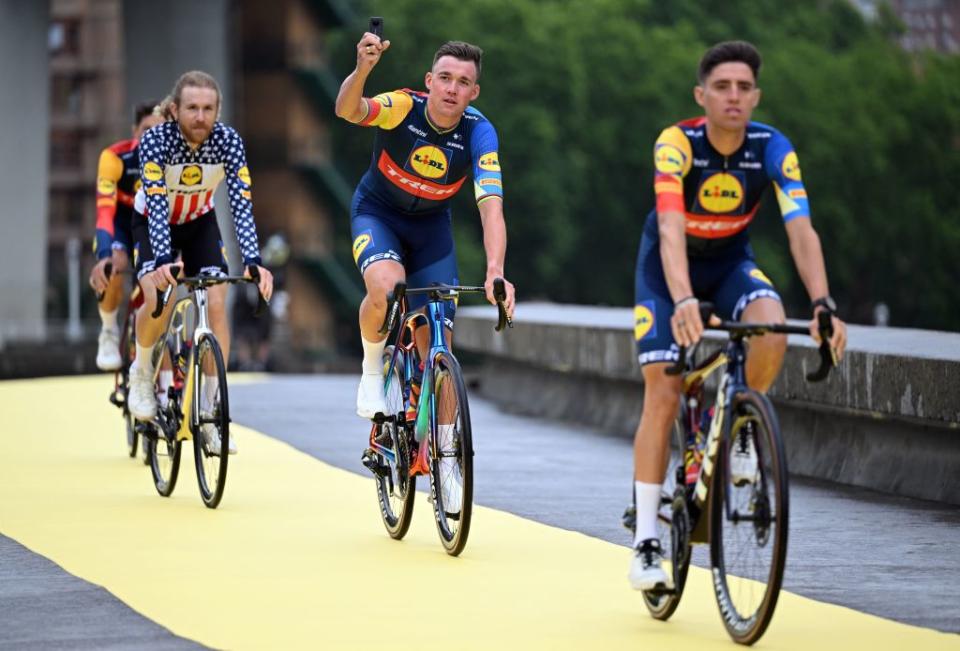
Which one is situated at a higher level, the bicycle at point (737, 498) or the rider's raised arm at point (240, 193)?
the rider's raised arm at point (240, 193)

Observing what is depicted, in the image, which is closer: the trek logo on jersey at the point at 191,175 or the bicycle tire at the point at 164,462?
the bicycle tire at the point at 164,462

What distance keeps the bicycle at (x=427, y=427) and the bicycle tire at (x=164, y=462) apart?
179cm

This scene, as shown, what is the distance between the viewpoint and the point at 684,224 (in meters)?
8.29

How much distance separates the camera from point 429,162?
36.4ft

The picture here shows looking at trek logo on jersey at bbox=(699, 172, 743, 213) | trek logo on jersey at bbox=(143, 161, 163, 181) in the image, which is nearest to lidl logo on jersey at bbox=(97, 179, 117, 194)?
trek logo on jersey at bbox=(143, 161, 163, 181)

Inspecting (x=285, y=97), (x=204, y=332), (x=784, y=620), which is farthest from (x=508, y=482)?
(x=285, y=97)

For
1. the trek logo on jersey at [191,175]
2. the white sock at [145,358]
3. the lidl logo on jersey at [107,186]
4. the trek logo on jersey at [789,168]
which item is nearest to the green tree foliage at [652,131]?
the lidl logo on jersey at [107,186]

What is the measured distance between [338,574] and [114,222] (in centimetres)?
642

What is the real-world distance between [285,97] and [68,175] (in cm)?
2766

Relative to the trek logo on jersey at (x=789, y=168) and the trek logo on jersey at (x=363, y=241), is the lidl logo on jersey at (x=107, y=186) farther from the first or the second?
the trek logo on jersey at (x=789, y=168)

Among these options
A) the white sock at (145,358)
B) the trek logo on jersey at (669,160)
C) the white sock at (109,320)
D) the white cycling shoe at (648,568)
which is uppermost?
the trek logo on jersey at (669,160)

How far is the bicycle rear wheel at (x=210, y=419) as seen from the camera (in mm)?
12055

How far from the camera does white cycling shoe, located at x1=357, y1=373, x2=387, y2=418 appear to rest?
1118 cm

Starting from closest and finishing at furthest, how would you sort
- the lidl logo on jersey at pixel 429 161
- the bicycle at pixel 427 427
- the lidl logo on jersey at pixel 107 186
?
the bicycle at pixel 427 427
the lidl logo on jersey at pixel 429 161
the lidl logo on jersey at pixel 107 186
